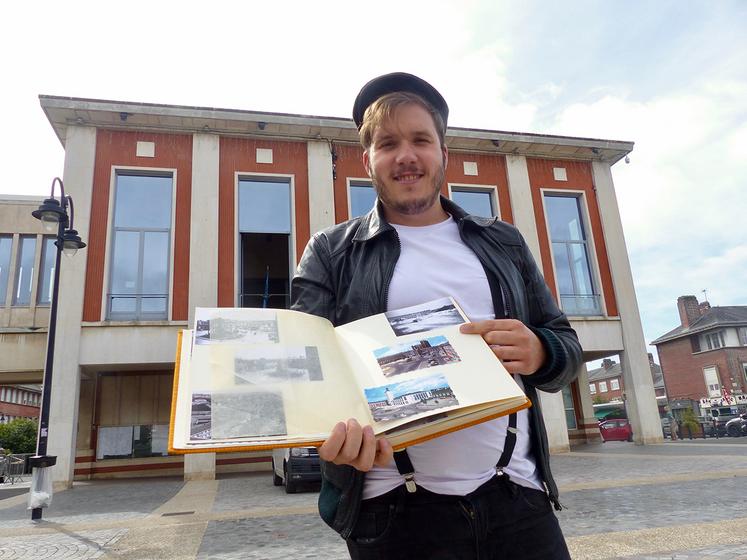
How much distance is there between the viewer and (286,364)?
1276mm

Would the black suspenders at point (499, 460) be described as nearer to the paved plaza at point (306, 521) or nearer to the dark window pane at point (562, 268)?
the paved plaza at point (306, 521)

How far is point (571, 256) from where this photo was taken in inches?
725

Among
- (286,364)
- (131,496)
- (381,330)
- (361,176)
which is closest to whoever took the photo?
(286,364)

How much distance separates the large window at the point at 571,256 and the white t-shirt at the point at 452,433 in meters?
17.1

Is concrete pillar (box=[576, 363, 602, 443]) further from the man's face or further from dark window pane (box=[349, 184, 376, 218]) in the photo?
the man's face

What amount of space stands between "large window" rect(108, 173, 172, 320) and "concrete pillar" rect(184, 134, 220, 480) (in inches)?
32.3

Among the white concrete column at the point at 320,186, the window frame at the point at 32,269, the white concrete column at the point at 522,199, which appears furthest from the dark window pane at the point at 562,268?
the window frame at the point at 32,269

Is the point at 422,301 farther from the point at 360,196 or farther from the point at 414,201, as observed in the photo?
the point at 360,196

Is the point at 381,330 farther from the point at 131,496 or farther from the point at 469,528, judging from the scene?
the point at 131,496

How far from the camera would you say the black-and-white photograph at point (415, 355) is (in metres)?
1.31

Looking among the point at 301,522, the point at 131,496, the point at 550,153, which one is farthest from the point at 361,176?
the point at 301,522

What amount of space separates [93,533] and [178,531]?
1207 mm

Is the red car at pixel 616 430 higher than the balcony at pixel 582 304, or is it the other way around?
the balcony at pixel 582 304

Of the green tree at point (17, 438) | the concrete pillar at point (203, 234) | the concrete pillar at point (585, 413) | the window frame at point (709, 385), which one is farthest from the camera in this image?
the window frame at point (709, 385)
